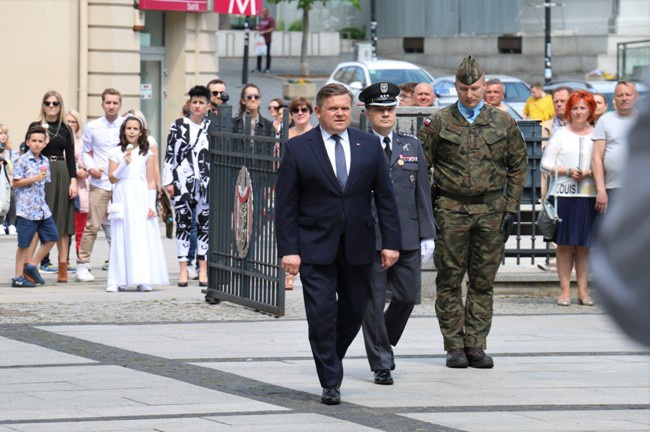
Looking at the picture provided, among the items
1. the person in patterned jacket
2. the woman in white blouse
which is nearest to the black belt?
the woman in white blouse

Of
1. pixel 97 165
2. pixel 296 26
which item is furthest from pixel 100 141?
pixel 296 26

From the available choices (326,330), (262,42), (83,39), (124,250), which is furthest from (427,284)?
(262,42)

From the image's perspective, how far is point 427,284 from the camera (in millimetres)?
12812

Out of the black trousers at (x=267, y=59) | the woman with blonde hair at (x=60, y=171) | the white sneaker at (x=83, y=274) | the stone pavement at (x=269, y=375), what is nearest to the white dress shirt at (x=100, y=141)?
the woman with blonde hair at (x=60, y=171)

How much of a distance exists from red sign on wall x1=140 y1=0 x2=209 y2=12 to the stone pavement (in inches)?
515

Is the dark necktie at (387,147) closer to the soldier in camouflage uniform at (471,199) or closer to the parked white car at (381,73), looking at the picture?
the soldier in camouflage uniform at (471,199)

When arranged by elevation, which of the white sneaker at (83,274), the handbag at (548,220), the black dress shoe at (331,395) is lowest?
the white sneaker at (83,274)

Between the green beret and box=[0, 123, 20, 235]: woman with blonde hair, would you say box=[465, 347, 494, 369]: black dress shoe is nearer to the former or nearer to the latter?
the green beret

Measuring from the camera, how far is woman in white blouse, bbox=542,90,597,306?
40.5 feet

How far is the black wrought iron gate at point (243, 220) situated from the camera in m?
11.4

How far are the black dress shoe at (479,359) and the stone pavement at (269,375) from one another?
13 cm

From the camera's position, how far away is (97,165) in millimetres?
14781

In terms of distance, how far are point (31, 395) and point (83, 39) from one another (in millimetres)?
16162

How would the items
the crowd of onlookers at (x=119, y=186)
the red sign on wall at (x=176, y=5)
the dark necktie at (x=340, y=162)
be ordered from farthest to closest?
the red sign on wall at (x=176, y=5), the crowd of onlookers at (x=119, y=186), the dark necktie at (x=340, y=162)
